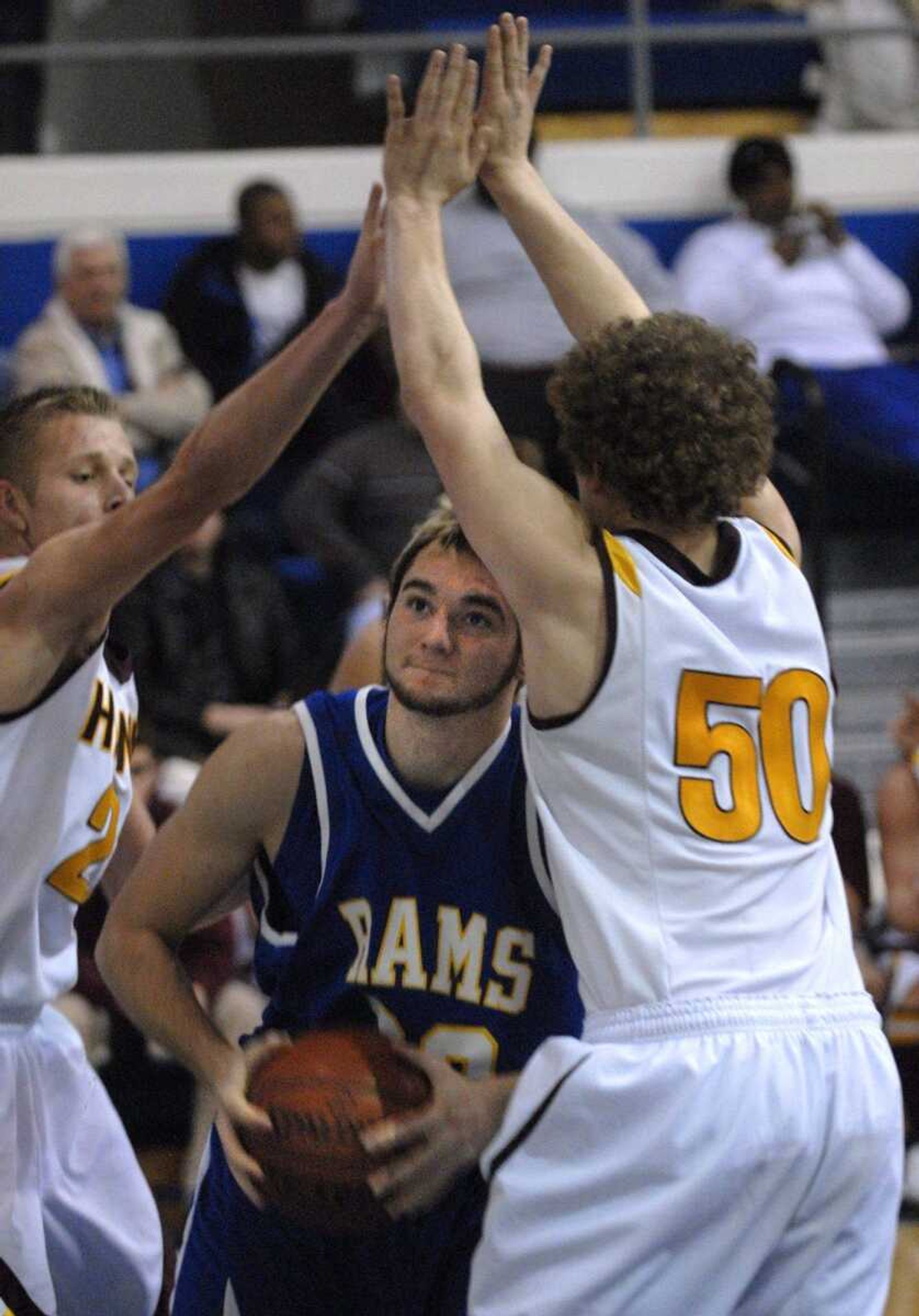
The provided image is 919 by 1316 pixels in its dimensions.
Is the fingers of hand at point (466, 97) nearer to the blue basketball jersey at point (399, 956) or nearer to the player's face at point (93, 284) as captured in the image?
the blue basketball jersey at point (399, 956)

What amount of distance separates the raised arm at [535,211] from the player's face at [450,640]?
1.38 feet

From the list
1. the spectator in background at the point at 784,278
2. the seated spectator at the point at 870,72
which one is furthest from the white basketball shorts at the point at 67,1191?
the seated spectator at the point at 870,72

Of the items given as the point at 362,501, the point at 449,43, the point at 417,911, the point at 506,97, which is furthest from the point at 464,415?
the point at 449,43

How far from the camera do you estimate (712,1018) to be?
2621 mm

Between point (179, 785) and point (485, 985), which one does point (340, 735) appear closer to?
point (485, 985)

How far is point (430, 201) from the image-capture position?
295 centimetres

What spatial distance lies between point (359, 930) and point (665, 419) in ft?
2.93

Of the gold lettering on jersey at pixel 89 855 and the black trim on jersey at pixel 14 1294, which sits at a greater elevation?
the gold lettering on jersey at pixel 89 855

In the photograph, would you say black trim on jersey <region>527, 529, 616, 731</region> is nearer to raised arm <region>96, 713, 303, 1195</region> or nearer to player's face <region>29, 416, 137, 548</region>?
raised arm <region>96, 713, 303, 1195</region>

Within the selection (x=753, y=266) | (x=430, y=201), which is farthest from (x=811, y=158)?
(x=430, y=201)

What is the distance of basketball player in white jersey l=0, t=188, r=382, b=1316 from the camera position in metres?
2.96

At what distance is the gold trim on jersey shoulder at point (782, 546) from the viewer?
2900mm

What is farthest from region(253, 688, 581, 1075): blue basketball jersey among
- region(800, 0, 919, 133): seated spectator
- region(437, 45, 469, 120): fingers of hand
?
region(800, 0, 919, 133): seated spectator

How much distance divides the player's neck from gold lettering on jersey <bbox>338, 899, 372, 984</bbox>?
0.20 metres
